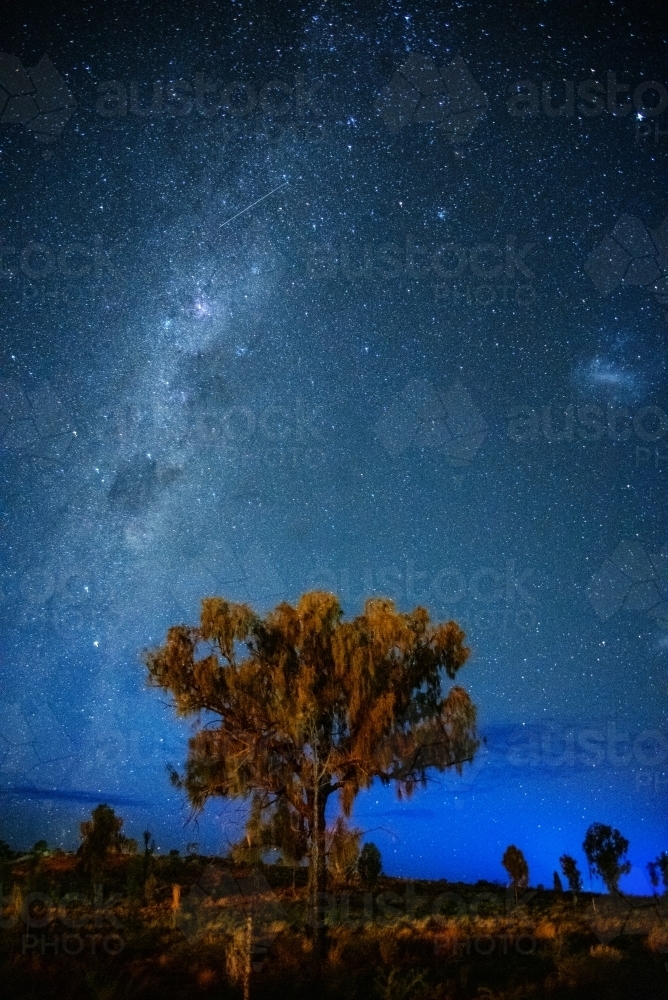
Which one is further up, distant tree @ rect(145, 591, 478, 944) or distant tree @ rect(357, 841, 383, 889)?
distant tree @ rect(145, 591, 478, 944)

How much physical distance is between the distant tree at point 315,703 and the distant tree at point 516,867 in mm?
21286

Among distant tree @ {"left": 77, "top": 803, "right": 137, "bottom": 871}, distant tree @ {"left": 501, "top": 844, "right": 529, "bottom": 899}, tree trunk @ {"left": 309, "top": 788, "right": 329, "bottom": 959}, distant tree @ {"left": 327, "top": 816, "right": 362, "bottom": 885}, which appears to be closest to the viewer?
tree trunk @ {"left": 309, "top": 788, "right": 329, "bottom": 959}

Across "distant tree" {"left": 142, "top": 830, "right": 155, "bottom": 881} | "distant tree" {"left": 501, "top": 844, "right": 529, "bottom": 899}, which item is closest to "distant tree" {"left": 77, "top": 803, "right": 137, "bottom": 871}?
"distant tree" {"left": 142, "top": 830, "right": 155, "bottom": 881}

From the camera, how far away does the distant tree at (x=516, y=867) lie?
3475 centimetres

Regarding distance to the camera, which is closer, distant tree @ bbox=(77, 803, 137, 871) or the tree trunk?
the tree trunk

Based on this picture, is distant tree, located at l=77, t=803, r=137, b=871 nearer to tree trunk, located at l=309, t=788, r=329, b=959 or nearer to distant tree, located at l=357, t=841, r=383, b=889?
distant tree, located at l=357, t=841, r=383, b=889

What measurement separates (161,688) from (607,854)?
1316 inches

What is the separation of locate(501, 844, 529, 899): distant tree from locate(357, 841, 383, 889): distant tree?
7.10 metres

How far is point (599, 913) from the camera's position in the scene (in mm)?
25516

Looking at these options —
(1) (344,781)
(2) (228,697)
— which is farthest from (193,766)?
(1) (344,781)

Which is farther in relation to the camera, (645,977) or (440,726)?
(440,726)

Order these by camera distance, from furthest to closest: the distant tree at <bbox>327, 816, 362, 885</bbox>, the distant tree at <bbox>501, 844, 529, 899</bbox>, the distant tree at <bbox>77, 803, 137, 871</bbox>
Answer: the distant tree at <bbox>501, 844, 529, 899</bbox>, the distant tree at <bbox>77, 803, 137, 871</bbox>, the distant tree at <bbox>327, 816, 362, 885</bbox>

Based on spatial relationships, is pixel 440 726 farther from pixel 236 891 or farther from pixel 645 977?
pixel 236 891

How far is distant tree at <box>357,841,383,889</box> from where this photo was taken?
29594 millimetres
